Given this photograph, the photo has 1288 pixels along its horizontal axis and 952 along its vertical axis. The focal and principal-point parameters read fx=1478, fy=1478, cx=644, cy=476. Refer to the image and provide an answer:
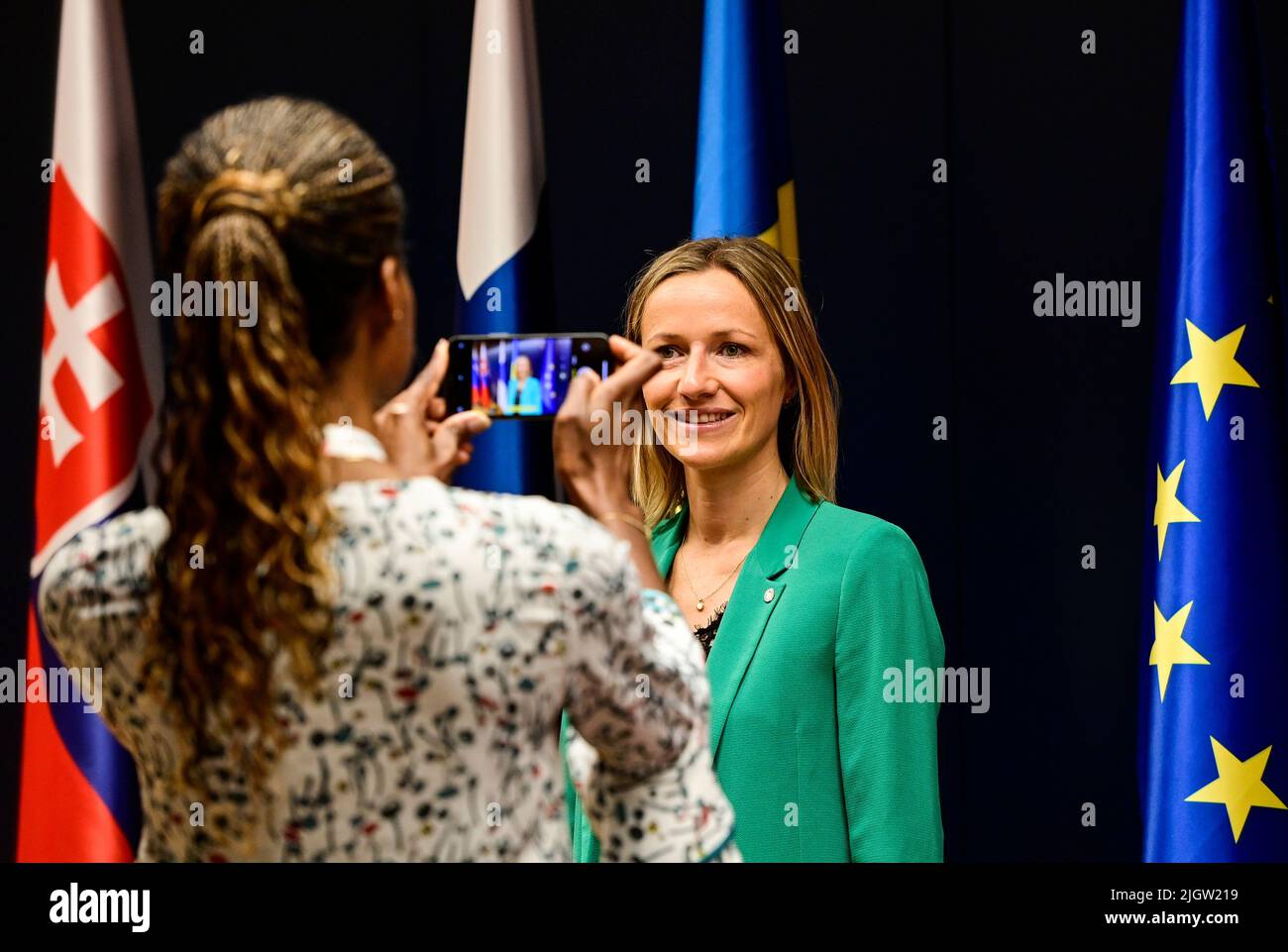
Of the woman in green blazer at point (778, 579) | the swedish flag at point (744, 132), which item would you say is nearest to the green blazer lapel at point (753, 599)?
the woman in green blazer at point (778, 579)

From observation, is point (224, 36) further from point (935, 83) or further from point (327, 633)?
point (327, 633)

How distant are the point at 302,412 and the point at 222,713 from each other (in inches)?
9.7

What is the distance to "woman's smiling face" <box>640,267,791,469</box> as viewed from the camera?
7.62ft

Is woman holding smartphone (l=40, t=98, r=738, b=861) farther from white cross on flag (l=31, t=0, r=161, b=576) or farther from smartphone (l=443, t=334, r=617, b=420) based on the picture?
white cross on flag (l=31, t=0, r=161, b=576)

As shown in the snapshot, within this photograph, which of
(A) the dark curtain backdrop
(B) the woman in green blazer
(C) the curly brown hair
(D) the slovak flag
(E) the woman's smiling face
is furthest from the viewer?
(A) the dark curtain backdrop

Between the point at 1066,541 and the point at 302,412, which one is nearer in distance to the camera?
the point at 302,412

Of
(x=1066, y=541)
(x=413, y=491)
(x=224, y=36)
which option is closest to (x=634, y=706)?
(x=413, y=491)

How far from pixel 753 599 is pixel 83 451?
1445 mm

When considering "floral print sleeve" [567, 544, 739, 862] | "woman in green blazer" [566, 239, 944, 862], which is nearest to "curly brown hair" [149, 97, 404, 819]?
"floral print sleeve" [567, 544, 739, 862]

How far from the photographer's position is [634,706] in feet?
4.00

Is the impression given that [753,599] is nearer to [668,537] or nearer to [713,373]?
[668,537]

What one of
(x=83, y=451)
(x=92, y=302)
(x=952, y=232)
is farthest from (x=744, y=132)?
(x=83, y=451)

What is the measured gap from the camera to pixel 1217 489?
9.77ft
